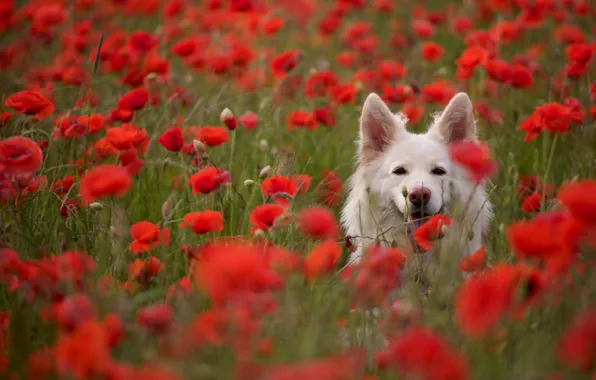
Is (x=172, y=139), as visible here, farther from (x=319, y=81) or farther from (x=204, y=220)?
(x=319, y=81)

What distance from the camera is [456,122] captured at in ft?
11.8

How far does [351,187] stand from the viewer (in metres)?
4.13

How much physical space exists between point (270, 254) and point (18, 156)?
979 millimetres

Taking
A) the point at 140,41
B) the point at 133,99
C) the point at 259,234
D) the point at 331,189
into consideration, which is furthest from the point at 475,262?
the point at 140,41

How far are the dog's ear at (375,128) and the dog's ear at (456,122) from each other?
0.76 ft

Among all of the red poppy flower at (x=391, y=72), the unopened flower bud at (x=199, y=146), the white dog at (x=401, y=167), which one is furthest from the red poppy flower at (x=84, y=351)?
the red poppy flower at (x=391, y=72)

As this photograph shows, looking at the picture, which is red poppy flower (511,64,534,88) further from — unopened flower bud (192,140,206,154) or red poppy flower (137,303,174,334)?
red poppy flower (137,303,174,334)

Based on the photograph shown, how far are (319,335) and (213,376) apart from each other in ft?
1.03

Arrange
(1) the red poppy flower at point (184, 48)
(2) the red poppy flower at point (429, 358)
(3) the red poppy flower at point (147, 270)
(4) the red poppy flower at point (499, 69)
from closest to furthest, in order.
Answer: (2) the red poppy flower at point (429, 358) < (3) the red poppy flower at point (147, 270) < (4) the red poppy flower at point (499, 69) < (1) the red poppy flower at point (184, 48)

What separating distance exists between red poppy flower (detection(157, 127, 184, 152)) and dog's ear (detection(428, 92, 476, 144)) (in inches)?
57.3

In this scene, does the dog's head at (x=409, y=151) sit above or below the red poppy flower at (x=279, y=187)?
below

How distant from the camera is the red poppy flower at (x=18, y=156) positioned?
7.22ft

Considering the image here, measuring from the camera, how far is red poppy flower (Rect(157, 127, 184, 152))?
2881 mm

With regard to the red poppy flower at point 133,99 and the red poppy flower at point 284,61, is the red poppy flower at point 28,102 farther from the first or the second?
the red poppy flower at point 284,61
